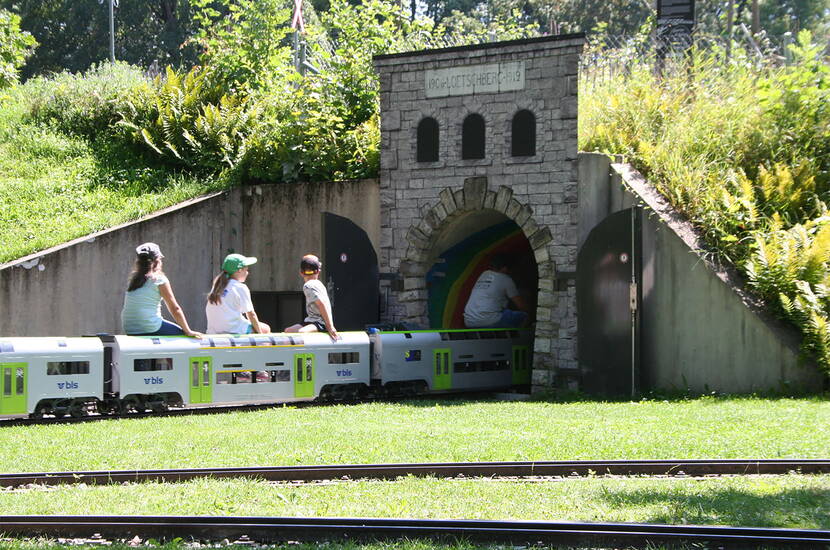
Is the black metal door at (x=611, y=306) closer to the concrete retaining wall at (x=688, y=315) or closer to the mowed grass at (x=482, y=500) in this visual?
the concrete retaining wall at (x=688, y=315)

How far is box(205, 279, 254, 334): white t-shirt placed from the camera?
15.0 metres

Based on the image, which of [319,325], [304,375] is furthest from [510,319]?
[304,375]

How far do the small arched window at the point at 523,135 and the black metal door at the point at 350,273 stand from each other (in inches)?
139

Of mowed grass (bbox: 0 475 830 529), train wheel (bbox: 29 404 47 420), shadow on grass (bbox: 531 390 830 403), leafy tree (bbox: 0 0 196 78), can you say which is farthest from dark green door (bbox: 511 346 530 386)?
leafy tree (bbox: 0 0 196 78)

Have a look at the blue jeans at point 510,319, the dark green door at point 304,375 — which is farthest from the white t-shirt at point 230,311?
the blue jeans at point 510,319

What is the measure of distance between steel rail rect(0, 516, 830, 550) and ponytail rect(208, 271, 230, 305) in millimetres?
7533

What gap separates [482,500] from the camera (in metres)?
8.31

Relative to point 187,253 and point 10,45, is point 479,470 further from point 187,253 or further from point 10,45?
point 10,45

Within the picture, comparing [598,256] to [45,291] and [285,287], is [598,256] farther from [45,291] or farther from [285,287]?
[45,291]

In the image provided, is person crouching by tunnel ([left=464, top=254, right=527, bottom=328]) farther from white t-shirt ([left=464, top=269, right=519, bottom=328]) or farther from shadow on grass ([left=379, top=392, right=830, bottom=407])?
shadow on grass ([left=379, top=392, right=830, bottom=407])

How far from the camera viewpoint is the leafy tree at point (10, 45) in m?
19.8

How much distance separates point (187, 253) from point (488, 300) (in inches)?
240

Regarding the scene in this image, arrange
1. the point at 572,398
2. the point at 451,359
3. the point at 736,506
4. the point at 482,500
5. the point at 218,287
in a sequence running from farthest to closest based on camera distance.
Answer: the point at 451,359 < the point at 572,398 < the point at 218,287 < the point at 482,500 < the point at 736,506

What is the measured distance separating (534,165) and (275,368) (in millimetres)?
5923
